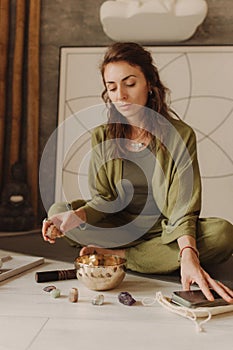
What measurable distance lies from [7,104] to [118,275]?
84.4 inches

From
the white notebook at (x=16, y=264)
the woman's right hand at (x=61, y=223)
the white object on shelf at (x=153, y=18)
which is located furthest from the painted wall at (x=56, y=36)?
the woman's right hand at (x=61, y=223)

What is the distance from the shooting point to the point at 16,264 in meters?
2.14

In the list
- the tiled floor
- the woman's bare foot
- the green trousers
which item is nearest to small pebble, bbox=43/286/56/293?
the tiled floor

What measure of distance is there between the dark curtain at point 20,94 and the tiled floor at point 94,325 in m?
1.72

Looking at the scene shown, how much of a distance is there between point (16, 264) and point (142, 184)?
1.95 feet

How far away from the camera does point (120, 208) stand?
2242 millimetres

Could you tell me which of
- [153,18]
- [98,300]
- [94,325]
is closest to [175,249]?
[98,300]

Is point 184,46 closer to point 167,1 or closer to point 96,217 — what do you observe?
point 167,1

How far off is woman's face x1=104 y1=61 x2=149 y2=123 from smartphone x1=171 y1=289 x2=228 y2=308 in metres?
0.78

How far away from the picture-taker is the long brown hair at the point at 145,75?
209 centimetres

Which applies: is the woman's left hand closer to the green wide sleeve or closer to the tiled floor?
the tiled floor

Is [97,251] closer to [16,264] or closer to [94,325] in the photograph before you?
[16,264]

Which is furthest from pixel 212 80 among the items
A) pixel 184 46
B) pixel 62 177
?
pixel 62 177

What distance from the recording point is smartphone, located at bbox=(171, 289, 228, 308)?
1568 mm
